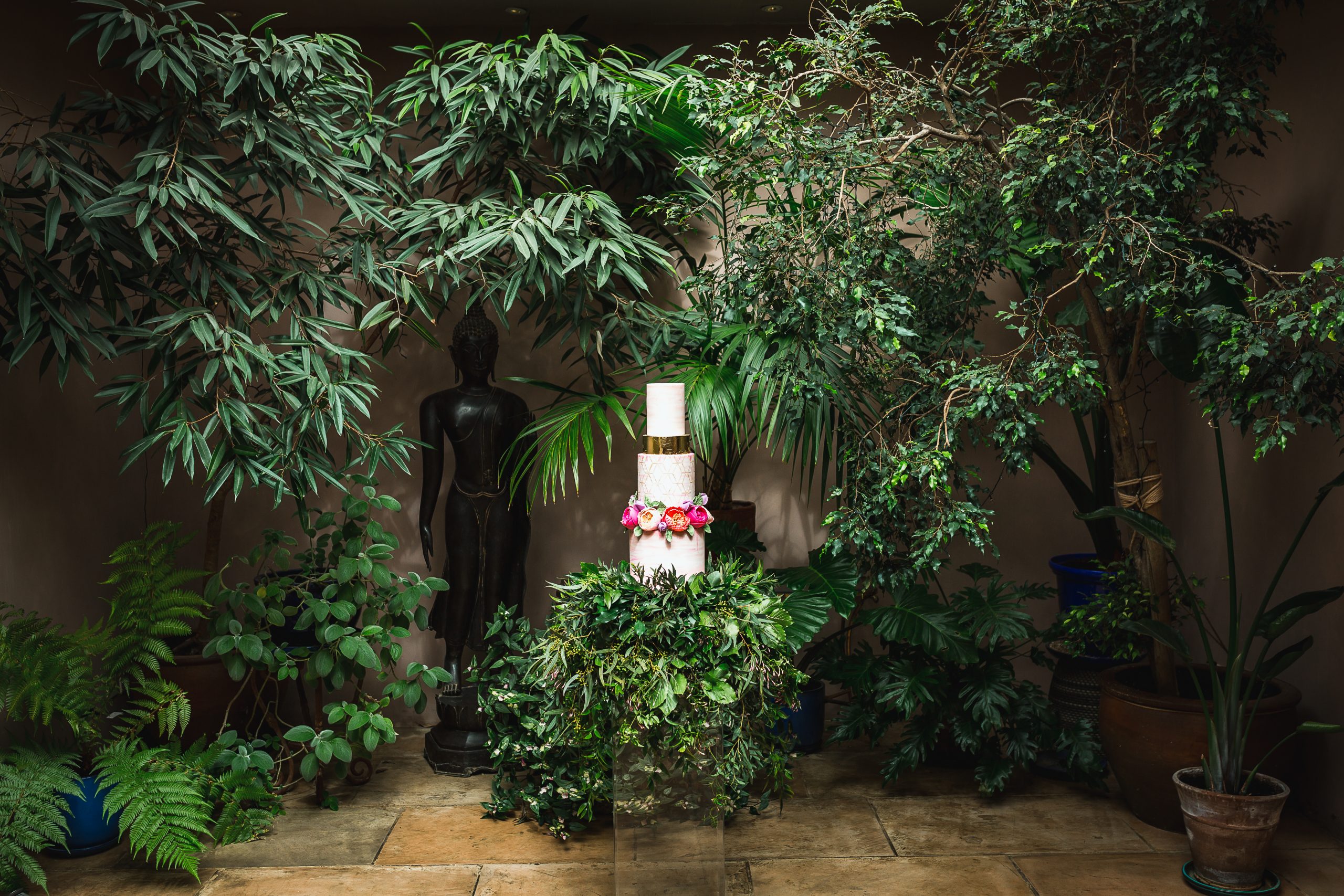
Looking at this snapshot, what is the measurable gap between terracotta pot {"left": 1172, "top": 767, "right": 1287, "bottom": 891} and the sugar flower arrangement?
1682mm

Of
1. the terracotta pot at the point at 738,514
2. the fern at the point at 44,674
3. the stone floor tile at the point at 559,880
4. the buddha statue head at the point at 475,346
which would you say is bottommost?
the stone floor tile at the point at 559,880

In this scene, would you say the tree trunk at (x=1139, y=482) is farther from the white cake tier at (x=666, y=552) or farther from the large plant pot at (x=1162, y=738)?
the white cake tier at (x=666, y=552)

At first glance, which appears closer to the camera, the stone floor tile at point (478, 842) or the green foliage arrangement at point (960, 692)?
the stone floor tile at point (478, 842)

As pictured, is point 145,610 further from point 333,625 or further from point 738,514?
point 738,514

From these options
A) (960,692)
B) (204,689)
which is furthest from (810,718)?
(204,689)

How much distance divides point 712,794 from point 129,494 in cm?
286

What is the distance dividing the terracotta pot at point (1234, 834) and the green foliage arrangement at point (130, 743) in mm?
2932

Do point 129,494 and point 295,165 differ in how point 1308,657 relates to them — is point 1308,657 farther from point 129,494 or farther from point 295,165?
point 129,494

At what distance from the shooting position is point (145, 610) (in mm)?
A: 3301

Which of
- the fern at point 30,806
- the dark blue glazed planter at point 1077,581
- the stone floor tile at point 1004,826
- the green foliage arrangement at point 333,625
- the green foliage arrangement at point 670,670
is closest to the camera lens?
the green foliage arrangement at point 670,670

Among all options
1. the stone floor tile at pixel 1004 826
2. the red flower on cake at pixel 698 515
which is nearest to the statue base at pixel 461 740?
the stone floor tile at pixel 1004 826

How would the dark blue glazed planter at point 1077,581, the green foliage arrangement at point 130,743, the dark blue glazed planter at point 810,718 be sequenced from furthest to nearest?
the dark blue glazed planter at point 810,718 < the dark blue glazed planter at point 1077,581 < the green foliage arrangement at point 130,743

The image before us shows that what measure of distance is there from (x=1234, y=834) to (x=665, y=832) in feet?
5.34

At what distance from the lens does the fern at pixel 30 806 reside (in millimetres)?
2816
